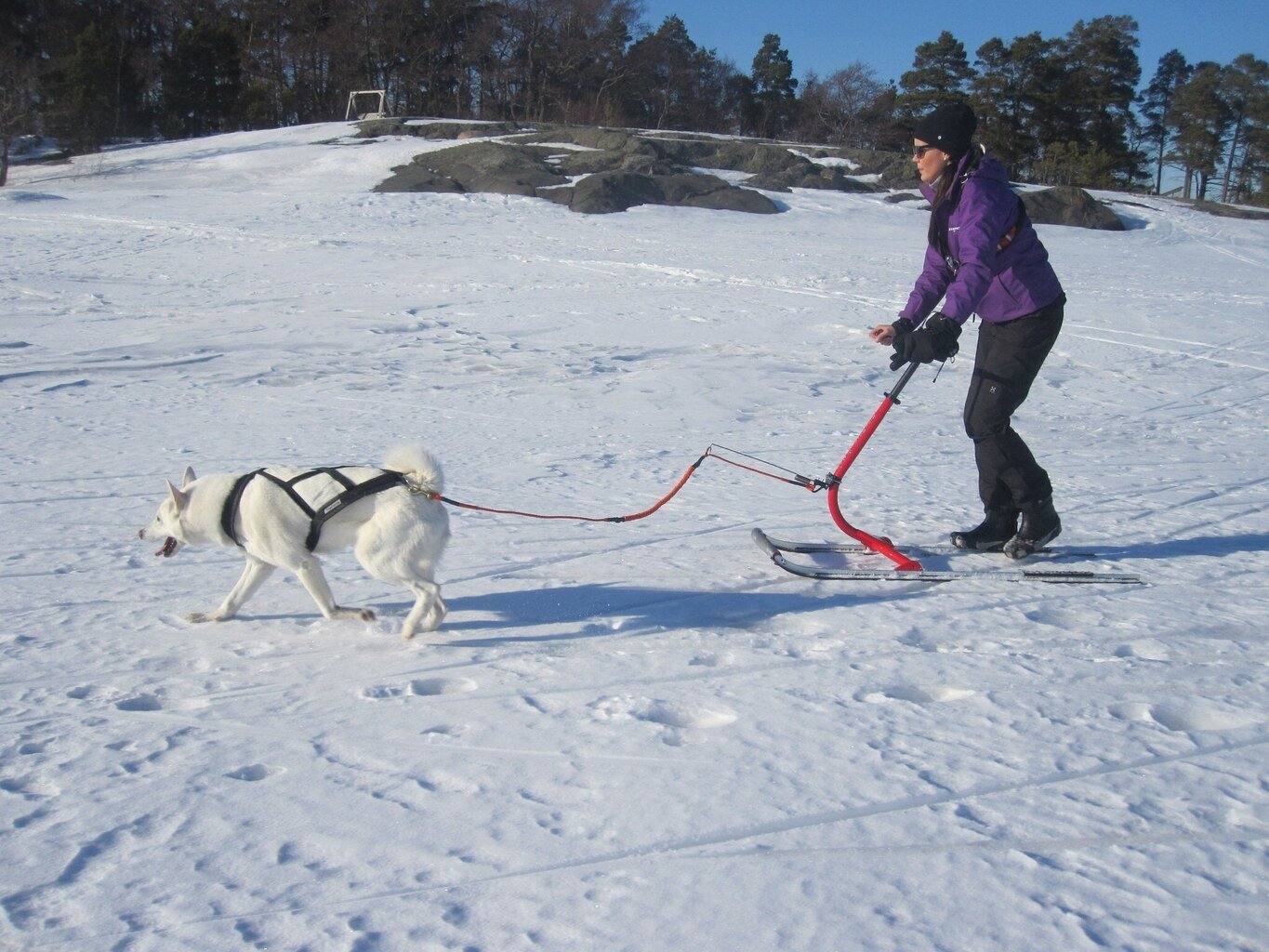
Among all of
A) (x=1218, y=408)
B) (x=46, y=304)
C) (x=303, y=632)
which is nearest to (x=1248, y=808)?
(x=303, y=632)

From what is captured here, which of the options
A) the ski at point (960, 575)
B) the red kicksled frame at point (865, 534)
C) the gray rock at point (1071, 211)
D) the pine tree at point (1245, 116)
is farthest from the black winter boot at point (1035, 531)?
the pine tree at point (1245, 116)

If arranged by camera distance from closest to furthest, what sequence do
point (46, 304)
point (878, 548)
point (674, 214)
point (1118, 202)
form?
point (878, 548), point (46, 304), point (674, 214), point (1118, 202)

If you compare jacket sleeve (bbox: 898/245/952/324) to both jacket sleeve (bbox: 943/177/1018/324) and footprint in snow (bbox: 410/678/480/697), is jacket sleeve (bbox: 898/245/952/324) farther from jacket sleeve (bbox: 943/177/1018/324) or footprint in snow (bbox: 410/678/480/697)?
footprint in snow (bbox: 410/678/480/697)

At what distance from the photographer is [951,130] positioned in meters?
4.08

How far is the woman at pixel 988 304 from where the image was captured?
4.04 metres

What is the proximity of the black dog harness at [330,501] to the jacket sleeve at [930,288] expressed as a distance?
2516 millimetres

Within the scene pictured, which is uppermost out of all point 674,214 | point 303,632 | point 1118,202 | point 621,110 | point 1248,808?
point 621,110

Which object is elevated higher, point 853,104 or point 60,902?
point 853,104

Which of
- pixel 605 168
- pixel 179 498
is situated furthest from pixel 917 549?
pixel 605 168

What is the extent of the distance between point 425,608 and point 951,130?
9.66 feet

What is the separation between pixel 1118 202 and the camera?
25516mm

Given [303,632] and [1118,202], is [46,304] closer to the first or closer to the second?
[303,632]

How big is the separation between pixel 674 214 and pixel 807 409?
41.3 feet

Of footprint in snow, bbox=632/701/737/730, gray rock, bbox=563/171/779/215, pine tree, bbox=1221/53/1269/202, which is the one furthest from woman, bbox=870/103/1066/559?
pine tree, bbox=1221/53/1269/202
